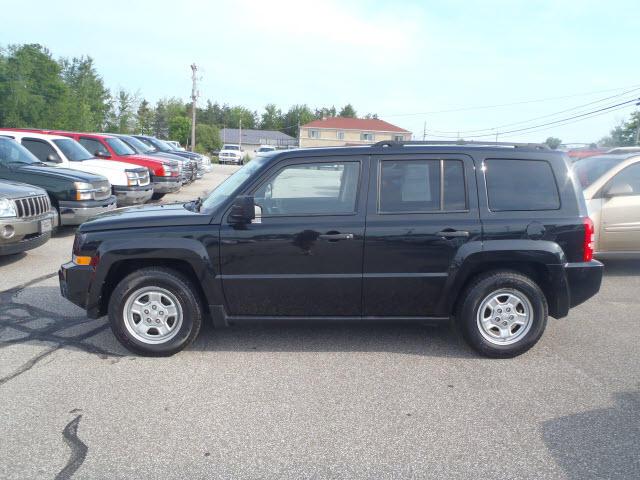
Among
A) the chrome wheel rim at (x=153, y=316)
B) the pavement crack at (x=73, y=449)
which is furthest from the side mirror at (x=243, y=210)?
the pavement crack at (x=73, y=449)

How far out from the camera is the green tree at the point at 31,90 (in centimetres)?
3666

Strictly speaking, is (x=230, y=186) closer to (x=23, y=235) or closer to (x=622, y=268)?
(x=23, y=235)

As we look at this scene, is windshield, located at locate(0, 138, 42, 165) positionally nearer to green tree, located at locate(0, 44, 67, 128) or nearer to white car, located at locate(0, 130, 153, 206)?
white car, located at locate(0, 130, 153, 206)

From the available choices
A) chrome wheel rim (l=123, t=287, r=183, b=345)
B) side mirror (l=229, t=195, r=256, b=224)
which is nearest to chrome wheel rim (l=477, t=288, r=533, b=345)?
side mirror (l=229, t=195, r=256, b=224)

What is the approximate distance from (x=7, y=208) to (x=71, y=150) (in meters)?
5.92

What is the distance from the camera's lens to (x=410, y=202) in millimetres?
4691

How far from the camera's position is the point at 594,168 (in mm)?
8273

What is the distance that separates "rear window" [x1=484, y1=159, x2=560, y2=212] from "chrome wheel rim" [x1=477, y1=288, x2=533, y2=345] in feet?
2.49

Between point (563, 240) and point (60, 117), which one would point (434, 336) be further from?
point (60, 117)

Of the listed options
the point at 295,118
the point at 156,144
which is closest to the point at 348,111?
the point at 295,118

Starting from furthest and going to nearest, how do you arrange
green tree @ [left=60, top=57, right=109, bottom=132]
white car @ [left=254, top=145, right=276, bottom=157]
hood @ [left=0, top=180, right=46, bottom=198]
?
green tree @ [left=60, top=57, right=109, bottom=132]
hood @ [left=0, top=180, right=46, bottom=198]
white car @ [left=254, top=145, right=276, bottom=157]

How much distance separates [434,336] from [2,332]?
4.10m

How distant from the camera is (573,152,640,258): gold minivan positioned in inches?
298

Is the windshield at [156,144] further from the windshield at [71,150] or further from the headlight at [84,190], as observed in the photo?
the headlight at [84,190]
